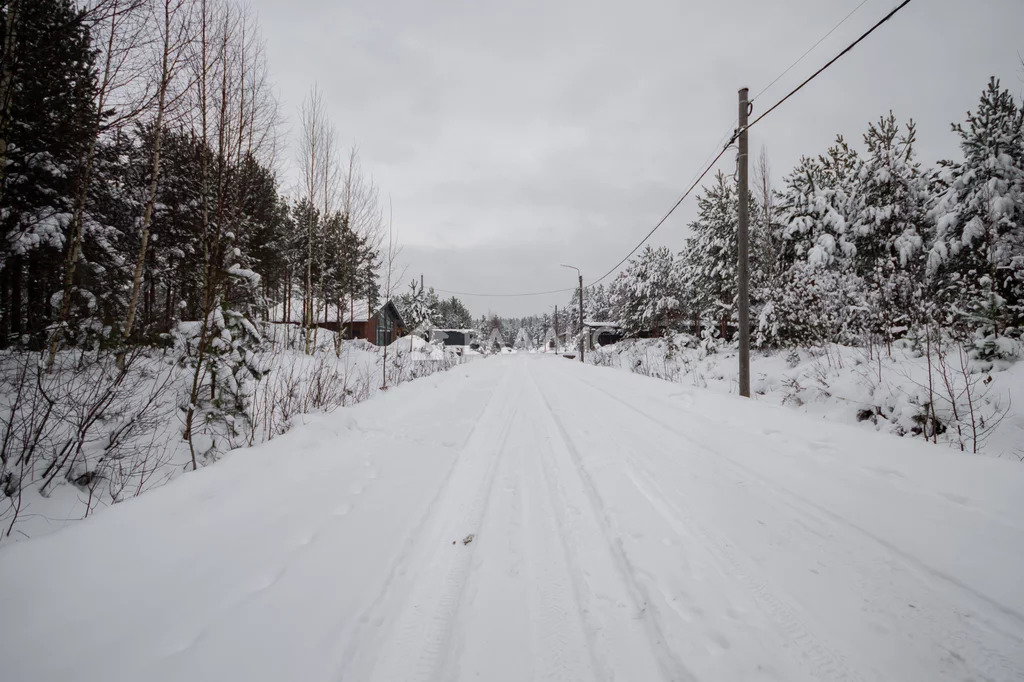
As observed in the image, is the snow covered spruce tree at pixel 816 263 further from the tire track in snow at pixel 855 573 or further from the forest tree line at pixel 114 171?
the forest tree line at pixel 114 171

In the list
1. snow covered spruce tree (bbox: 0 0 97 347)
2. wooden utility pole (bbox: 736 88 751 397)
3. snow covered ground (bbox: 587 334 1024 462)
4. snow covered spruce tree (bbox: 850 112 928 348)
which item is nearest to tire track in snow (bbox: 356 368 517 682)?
snow covered ground (bbox: 587 334 1024 462)

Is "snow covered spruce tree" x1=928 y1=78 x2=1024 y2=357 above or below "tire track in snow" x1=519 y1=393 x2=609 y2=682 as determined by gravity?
above

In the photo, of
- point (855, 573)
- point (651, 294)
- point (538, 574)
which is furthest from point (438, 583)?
point (651, 294)

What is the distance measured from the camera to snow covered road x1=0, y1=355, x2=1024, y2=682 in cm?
145

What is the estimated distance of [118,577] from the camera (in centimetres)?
185

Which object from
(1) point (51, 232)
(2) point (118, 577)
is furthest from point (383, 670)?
(1) point (51, 232)

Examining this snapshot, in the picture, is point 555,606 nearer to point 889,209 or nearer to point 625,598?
point 625,598

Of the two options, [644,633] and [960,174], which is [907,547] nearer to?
[644,633]

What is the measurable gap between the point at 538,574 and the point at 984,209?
17199 mm

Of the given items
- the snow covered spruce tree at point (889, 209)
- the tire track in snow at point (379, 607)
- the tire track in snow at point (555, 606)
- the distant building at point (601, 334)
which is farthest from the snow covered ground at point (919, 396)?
the distant building at point (601, 334)

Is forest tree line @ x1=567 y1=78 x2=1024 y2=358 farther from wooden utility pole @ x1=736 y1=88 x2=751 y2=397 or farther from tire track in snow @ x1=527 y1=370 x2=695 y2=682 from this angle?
tire track in snow @ x1=527 y1=370 x2=695 y2=682

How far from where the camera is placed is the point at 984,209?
10242 millimetres

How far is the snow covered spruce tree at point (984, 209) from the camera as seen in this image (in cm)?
925

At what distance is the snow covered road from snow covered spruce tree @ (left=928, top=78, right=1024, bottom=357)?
1009 cm
